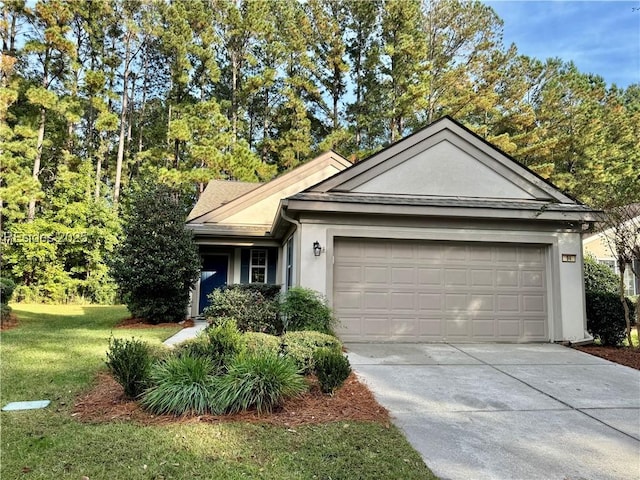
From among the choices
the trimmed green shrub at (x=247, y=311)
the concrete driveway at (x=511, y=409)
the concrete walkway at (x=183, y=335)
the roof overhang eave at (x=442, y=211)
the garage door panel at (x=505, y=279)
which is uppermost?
the roof overhang eave at (x=442, y=211)

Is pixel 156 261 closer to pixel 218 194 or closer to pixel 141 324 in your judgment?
pixel 141 324

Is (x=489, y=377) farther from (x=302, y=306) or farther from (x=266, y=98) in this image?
(x=266, y=98)

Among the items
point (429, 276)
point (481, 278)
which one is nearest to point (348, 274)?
point (429, 276)

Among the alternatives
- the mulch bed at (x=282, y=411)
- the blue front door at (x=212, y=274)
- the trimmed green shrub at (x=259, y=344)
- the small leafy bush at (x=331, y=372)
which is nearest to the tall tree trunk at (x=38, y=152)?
the blue front door at (x=212, y=274)

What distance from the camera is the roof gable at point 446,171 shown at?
9.48 meters

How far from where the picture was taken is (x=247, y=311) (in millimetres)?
8508

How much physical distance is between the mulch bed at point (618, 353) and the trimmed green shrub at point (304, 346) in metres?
5.40

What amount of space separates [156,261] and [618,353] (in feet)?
35.7

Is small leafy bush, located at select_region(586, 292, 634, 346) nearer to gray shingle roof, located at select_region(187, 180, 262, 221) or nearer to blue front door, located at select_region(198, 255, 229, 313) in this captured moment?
blue front door, located at select_region(198, 255, 229, 313)

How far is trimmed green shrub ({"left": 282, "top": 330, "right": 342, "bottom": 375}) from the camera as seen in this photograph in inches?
223

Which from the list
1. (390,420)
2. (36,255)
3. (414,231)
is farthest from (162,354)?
(36,255)

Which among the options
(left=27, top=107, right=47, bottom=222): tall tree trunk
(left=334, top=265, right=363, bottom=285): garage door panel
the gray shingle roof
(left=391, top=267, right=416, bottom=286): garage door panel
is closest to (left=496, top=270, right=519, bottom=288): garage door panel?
(left=391, top=267, right=416, bottom=286): garage door panel

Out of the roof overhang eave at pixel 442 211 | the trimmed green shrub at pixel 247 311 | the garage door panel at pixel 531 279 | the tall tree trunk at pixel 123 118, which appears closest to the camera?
the trimmed green shrub at pixel 247 311

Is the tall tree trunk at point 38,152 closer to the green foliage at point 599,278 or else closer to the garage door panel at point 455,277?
the garage door panel at point 455,277
